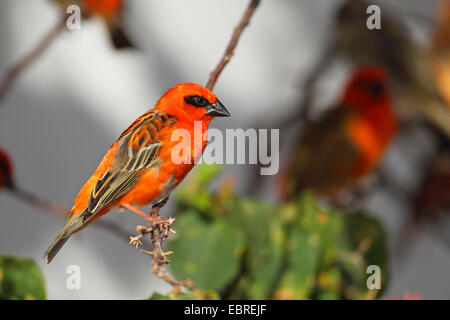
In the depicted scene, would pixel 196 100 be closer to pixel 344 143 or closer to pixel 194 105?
pixel 194 105

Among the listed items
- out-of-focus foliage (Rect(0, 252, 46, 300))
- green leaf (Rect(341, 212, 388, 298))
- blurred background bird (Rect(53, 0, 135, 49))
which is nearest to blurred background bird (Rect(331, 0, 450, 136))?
green leaf (Rect(341, 212, 388, 298))

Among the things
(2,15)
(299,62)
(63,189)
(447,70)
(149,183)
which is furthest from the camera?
(299,62)

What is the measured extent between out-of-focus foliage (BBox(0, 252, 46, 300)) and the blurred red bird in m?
0.48

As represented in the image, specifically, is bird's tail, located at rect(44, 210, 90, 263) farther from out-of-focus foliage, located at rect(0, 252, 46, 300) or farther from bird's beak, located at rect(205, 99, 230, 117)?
out-of-focus foliage, located at rect(0, 252, 46, 300)

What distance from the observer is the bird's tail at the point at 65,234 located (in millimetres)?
186

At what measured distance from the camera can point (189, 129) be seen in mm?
198

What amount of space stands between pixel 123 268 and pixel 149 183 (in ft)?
2.13

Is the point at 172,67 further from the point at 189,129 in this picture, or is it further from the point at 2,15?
the point at 189,129

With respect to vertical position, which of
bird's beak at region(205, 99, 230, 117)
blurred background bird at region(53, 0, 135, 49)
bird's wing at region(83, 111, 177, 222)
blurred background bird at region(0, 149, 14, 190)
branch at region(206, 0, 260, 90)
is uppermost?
blurred background bird at region(53, 0, 135, 49)

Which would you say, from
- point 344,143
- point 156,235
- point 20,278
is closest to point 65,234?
point 156,235

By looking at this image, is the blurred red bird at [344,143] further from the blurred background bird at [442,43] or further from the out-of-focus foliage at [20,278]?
the out-of-focus foliage at [20,278]

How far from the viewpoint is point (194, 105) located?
0.65 ft

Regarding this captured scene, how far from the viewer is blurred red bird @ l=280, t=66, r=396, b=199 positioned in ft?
2.42
